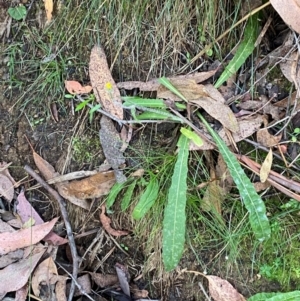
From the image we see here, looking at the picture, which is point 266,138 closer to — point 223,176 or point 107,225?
point 223,176

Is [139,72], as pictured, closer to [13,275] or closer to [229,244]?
[229,244]

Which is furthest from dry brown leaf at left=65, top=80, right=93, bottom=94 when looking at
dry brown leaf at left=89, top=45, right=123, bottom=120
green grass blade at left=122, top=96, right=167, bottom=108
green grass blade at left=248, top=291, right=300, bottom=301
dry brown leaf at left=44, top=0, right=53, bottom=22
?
green grass blade at left=248, top=291, right=300, bottom=301

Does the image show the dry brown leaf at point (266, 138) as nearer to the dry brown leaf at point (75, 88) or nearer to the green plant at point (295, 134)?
the green plant at point (295, 134)

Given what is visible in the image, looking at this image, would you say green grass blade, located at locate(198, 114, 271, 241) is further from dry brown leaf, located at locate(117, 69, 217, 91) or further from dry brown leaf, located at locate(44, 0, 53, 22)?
dry brown leaf, located at locate(44, 0, 53, 22)

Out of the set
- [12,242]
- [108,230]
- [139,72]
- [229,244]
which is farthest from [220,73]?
[12,242]

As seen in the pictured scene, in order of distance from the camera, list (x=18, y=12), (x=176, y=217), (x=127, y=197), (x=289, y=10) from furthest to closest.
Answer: (x=18, y=12) → (x=127, y=197) → (x=176, y=217) → (x=289, y=10)

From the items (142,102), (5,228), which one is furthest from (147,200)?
(5,228)
